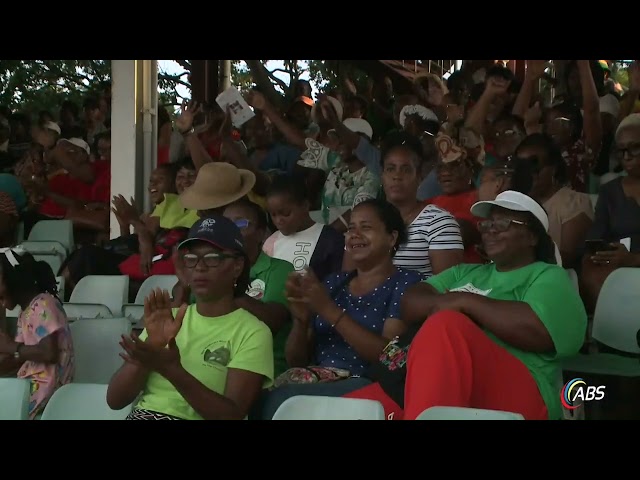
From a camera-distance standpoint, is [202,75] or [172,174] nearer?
[172,174]

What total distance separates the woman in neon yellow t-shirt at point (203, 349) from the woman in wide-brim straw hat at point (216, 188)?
5.35 ft

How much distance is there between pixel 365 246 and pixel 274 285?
56 cm

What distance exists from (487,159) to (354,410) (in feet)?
10.1

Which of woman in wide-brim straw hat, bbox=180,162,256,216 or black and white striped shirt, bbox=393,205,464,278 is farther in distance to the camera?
woman in wide-brim straw hat, bbox=180,162,256,216

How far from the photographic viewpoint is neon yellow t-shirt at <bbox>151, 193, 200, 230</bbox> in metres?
5.90

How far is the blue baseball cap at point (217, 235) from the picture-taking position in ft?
10.6

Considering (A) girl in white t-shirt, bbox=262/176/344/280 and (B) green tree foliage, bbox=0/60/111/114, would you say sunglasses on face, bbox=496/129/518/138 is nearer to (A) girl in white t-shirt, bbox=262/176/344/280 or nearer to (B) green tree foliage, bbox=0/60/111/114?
(A) girl in white t-shirt, bbox=262/176/344/280

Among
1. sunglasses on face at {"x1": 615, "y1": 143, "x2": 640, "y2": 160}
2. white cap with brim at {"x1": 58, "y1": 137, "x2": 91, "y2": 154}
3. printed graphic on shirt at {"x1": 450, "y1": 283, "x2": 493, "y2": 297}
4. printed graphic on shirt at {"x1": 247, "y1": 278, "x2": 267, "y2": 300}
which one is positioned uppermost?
white cap with brim at {"x1": 58, "y1": 137, "x2": 91, "y2": 154}

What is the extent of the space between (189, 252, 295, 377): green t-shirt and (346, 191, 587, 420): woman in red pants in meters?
0.70

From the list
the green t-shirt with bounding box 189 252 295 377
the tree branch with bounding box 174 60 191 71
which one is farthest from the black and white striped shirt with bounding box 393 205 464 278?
the tree branch with bounding box 174 60 191 71

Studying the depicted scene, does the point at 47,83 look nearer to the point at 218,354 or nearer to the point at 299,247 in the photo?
the point at 299,247
